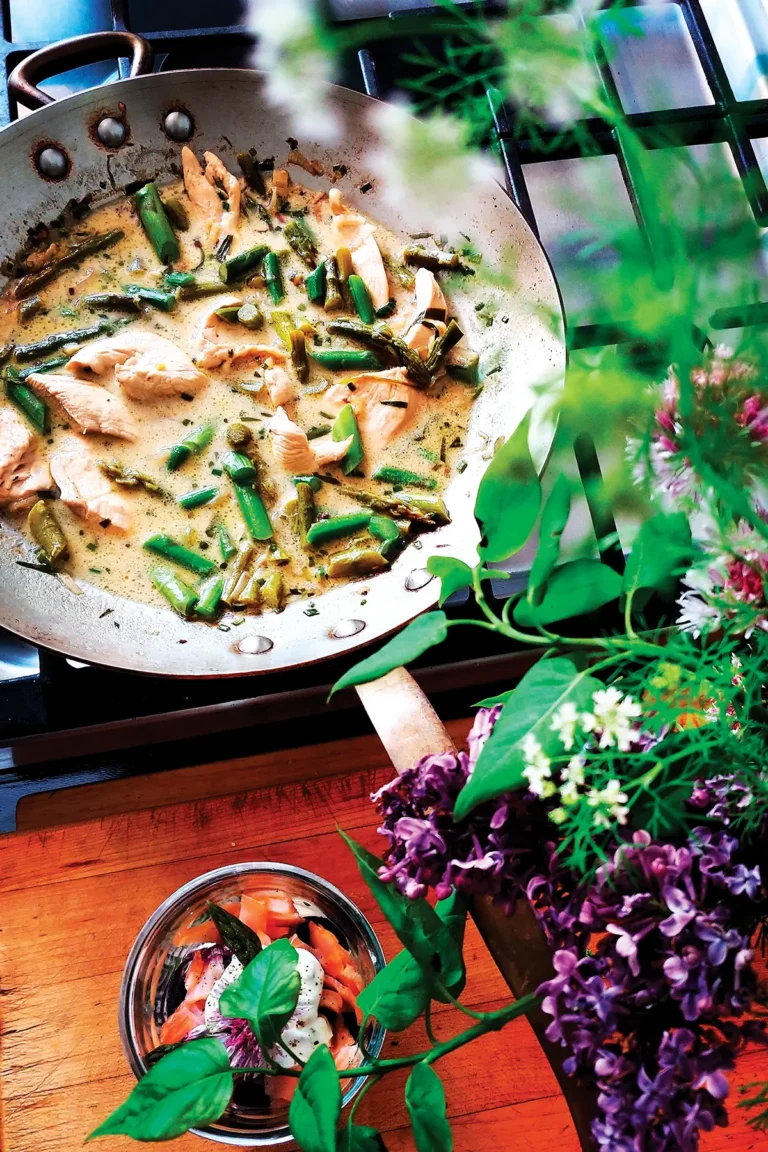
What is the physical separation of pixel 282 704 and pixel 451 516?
0.27 meters

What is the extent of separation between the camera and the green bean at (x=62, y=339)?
1.08 metres

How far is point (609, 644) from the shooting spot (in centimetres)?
47

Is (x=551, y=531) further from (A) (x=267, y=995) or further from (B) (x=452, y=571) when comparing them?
(A) (x=267, y=995)

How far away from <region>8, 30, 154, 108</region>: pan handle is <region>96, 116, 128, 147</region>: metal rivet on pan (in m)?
0.06

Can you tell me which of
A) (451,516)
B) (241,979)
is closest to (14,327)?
(451,516)

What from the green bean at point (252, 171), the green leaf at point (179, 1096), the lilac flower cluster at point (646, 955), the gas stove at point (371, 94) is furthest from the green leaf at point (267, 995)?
the green bean at point (252, 171)

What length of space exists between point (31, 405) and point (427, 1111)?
31.0 inches

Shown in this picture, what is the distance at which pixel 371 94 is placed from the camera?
111 cm

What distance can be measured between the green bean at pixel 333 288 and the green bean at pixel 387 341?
18 mm

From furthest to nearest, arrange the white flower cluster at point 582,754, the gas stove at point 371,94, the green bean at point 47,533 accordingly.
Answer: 1. the green bean at point 47,533
2. the gas stove at point 371,94
3. the white flower cluster at point 582,754

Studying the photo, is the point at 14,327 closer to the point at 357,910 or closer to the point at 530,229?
the point at 530,229

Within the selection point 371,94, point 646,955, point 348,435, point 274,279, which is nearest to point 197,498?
point 348,435

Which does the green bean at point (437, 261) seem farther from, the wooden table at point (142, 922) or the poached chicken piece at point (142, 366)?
the wooden table at point (142, 922)

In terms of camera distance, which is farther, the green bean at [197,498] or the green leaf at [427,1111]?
the green bean at [197,498]
